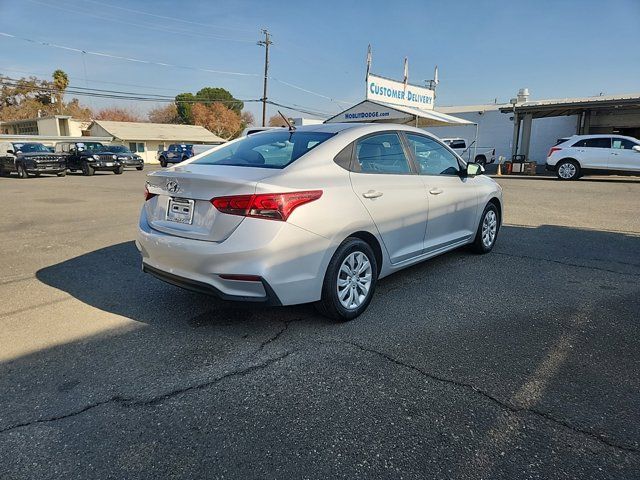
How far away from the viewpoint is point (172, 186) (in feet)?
11.4

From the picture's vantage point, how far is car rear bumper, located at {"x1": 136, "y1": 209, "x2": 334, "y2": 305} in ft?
10.1

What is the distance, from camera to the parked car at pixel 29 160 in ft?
68.7

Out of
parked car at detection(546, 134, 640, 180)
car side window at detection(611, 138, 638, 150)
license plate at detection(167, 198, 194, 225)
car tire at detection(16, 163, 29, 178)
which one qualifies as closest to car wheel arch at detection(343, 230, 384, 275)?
license plate at detection(167, 198, 194, 225)

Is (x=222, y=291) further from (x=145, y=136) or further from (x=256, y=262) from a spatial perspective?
(x=145, y=136)

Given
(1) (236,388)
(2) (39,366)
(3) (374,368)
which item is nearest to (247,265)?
(1) (236,388)

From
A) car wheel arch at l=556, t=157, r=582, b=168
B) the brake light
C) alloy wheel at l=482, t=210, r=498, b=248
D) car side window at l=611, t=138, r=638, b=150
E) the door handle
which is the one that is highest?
car side window at l=611, t=138, r=638, b=150

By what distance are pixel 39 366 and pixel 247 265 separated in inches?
62.1

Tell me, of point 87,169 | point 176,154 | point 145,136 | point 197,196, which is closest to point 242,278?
point 197,196

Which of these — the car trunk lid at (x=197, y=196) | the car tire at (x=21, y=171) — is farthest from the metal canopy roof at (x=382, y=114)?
the car trunk lid at (x=197, y=196)

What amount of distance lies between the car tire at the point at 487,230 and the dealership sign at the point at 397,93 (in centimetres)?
1684

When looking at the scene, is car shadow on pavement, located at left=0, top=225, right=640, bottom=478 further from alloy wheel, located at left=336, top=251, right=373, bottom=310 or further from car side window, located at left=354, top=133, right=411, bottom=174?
car side window, located at left=354, top=133, right=411, bottom=174

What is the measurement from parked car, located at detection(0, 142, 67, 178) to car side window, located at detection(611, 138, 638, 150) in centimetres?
2426

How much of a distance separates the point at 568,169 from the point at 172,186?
698 inches

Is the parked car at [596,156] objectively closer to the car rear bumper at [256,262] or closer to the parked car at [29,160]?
the car rear bumper at [256,262]
